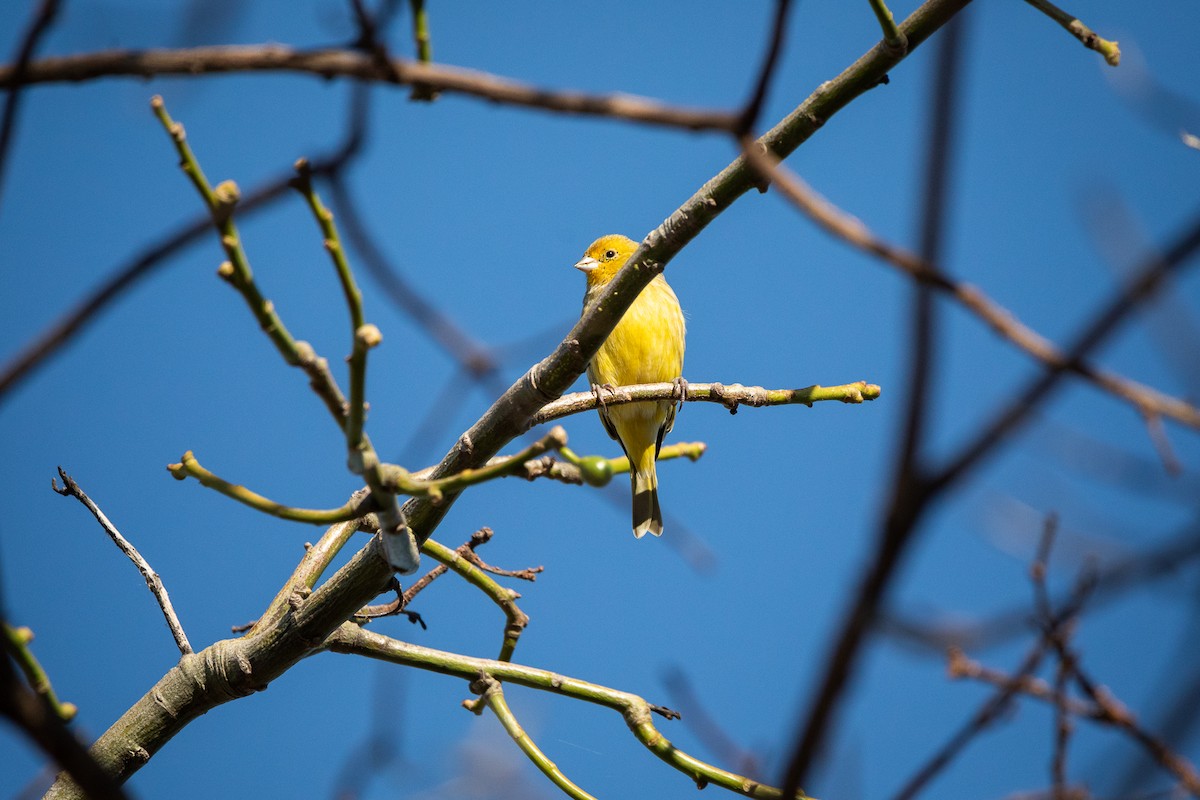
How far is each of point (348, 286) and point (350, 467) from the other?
1.27 feet

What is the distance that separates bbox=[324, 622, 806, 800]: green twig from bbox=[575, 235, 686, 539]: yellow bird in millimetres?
4012

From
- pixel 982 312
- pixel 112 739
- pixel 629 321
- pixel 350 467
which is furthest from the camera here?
pixel 629 321

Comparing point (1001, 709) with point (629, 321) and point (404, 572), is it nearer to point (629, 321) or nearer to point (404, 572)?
point (404, 572)

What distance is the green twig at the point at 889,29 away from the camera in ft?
6.00

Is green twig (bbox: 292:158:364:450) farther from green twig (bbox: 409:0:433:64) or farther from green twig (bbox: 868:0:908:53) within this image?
green twig (bbox: 868:0:908:53)

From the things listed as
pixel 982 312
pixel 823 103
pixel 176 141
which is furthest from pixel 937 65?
pixel 823 103

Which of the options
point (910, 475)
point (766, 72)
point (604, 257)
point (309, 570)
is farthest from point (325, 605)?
point (604, 257)

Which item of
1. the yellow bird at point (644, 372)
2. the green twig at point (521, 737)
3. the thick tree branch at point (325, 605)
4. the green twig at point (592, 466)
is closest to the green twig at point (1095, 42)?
the thick tree branch at point (325, 605)

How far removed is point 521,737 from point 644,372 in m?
4.57

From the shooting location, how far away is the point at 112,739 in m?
2.67

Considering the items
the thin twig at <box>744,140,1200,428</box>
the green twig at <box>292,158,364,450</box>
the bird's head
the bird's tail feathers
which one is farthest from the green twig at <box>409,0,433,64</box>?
the bird's head

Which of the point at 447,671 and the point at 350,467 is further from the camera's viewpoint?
the point at 447,671

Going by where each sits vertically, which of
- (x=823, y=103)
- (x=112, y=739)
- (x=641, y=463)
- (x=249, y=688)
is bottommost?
(x=112, y=739)

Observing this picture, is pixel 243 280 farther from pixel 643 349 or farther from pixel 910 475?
pixel 643 349
